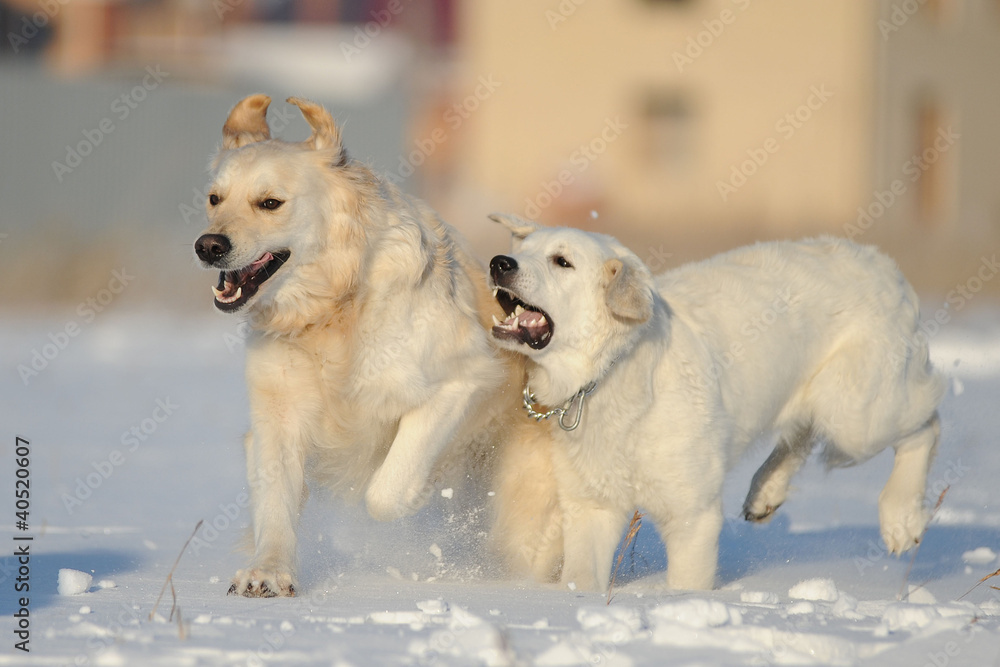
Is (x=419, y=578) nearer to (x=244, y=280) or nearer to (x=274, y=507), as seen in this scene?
(x=274, y=507)

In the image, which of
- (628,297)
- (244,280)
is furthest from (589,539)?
(244,280)

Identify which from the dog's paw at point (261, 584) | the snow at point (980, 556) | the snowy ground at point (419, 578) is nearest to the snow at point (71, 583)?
the snowy ground at point (419, 578)

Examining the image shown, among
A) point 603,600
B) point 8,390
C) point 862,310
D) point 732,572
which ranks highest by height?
point 862,310

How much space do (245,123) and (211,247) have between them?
2.60 ft

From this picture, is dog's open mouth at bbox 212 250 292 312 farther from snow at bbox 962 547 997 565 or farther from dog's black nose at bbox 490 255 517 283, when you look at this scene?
snow at bbox 962 547 997 565

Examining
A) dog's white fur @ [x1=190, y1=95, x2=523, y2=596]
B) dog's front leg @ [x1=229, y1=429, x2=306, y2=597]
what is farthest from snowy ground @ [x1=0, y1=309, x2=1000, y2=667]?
dog's white fur @ [x1=190, y1=95, x2=523, y2=596]

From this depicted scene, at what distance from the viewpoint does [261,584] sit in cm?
392

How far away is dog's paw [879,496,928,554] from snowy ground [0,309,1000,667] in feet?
0.49

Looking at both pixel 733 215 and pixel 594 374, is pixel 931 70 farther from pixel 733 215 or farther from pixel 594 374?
pixel 594 374

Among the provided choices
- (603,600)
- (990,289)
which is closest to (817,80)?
(990,289)

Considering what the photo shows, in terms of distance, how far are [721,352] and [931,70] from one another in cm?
1775

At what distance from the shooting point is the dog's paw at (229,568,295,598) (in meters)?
3.90

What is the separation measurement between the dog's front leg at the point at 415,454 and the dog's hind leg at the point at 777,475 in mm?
1776

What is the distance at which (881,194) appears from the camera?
798 inches
